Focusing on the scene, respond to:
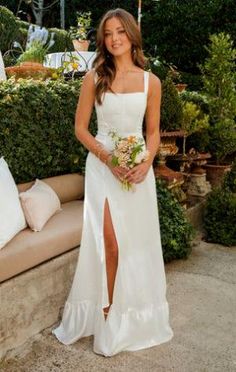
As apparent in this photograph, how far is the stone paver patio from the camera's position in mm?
2633

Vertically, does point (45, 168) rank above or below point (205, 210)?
above

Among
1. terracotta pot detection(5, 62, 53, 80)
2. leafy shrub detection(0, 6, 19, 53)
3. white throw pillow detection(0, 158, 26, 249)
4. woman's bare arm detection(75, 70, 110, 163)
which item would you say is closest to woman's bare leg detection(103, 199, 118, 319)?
woman's bare arm detection(75, 70, 110, 163)

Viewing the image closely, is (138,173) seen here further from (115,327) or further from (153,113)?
(115,327)

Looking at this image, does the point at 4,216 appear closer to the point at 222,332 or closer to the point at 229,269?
the point at 222,332

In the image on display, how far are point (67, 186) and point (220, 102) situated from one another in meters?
2.72

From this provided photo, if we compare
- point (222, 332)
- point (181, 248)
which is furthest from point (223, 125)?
point (222, 332)

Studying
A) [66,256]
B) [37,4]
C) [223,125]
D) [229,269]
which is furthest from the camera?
[37,4]

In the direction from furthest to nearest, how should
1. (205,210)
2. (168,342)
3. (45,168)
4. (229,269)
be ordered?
(205,210) → (229,269) → (45,168) → (168,342)

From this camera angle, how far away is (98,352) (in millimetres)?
2719

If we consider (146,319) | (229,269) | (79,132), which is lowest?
(229,269)

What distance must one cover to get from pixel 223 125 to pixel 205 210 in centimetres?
120

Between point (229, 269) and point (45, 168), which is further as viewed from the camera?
point (229, 269)

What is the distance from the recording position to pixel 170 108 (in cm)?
504

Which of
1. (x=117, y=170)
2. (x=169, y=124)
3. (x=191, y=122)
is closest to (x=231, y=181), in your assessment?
(x=191, y=122)
